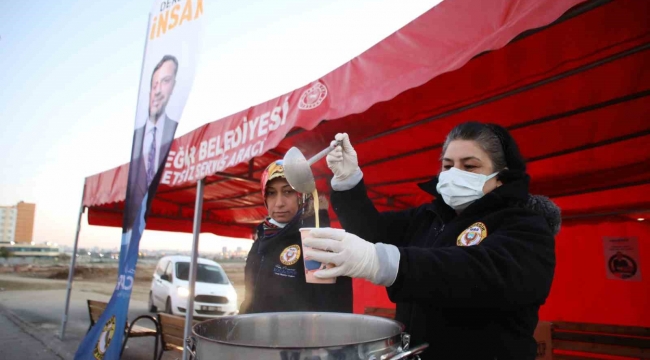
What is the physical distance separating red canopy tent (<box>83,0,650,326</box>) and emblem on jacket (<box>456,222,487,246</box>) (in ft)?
3.21

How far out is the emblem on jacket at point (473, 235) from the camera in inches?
43.2

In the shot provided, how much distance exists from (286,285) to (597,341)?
3.54 m

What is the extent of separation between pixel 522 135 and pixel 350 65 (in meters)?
1.79

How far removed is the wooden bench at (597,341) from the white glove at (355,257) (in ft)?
12.6

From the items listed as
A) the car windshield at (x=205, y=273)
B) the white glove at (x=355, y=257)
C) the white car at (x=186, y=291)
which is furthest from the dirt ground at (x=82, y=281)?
the white glove at (x=355, y=257)

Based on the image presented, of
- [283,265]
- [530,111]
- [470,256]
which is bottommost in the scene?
[283,265]

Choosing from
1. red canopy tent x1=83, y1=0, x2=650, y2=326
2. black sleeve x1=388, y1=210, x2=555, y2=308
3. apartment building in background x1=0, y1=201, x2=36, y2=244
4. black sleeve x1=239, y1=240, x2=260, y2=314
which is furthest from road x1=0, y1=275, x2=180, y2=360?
apartment building in background x1=0, y1=201, x2=36, y2=244

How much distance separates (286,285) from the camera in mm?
1919

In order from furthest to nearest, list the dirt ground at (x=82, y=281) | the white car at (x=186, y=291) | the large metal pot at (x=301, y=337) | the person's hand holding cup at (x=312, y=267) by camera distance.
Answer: the dirt ground at (x=82, y=281) < the white car at (x=186, y=291) < the person's hand holding cup at (x=312, y=267) < the large metal pot at (x=301, y=337)

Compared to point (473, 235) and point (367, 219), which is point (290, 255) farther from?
point (473, 235)

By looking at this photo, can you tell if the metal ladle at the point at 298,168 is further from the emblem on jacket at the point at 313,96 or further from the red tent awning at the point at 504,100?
the emblem on jacket at the point at 313,96

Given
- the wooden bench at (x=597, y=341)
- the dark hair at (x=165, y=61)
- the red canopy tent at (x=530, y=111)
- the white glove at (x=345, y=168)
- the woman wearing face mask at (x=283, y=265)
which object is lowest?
the wooden bench at (x=597, y=341)

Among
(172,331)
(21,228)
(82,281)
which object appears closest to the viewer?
(172,331)

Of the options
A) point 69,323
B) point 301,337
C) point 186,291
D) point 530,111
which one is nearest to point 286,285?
point 301,337
